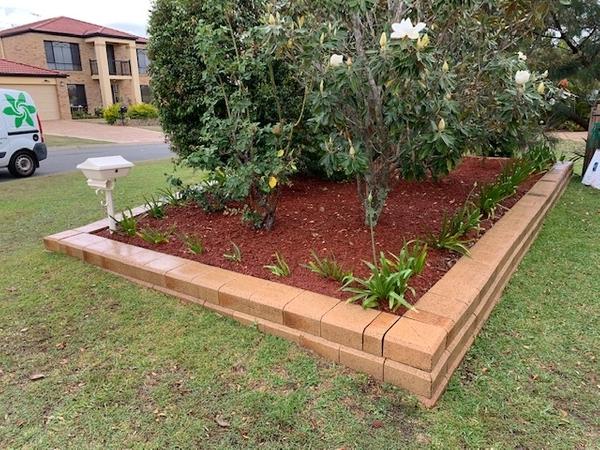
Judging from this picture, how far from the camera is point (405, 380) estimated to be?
7.10 ft

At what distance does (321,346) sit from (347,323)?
0.20 m

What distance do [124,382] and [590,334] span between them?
2681mm

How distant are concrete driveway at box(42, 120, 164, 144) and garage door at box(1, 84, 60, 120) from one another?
1.66 ft

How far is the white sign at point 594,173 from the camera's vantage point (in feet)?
20.5

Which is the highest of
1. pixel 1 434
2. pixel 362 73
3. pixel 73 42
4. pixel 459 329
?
pixel 73 42

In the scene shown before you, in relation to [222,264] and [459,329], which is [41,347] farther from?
[459,329]

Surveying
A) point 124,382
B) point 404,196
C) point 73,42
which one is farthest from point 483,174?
point 73,42

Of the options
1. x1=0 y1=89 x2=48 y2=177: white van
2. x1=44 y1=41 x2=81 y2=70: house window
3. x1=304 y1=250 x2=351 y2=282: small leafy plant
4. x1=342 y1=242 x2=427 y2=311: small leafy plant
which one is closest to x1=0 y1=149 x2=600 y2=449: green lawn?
x1=342 y1=242 x2=427 y2=311: small leafy plant

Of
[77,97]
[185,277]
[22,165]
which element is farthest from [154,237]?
[77,97]

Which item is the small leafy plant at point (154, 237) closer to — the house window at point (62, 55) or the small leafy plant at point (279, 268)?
the small leafy plant at point (279, 268)

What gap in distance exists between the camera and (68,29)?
95.1ft

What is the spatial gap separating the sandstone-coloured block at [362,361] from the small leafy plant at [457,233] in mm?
1352

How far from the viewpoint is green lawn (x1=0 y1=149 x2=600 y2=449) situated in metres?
1.94

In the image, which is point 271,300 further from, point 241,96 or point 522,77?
point 522,77
